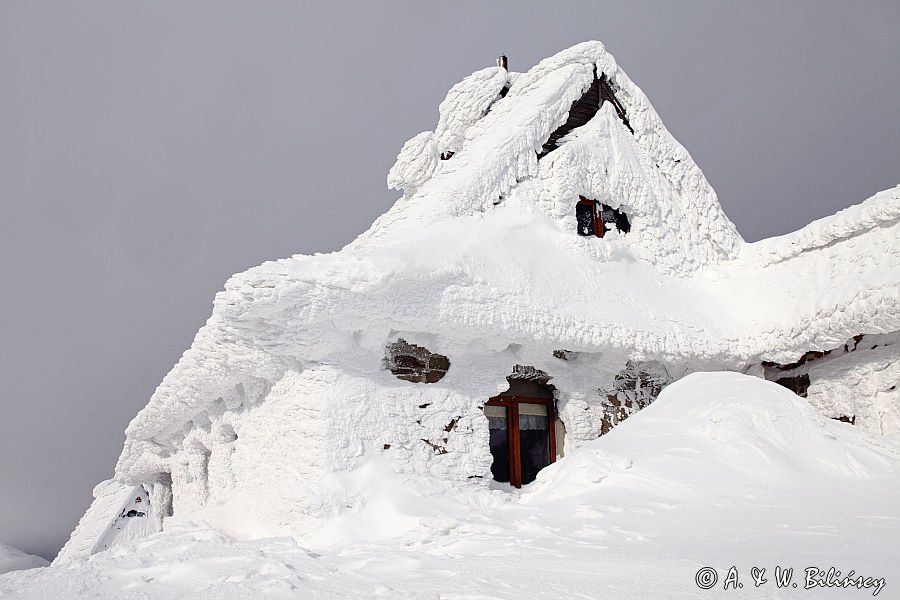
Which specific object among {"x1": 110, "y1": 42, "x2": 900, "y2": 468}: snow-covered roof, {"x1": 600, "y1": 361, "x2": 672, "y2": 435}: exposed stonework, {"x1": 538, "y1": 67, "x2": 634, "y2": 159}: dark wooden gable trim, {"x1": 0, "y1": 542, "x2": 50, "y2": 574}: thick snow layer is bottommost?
{"x1": 0, "y1": 542, "x2": 50, "y2": 574}: thick snow layer

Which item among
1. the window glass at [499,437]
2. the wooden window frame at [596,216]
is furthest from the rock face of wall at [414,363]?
the wooden window frame at [596,216]

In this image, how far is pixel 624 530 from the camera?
15.5 ft

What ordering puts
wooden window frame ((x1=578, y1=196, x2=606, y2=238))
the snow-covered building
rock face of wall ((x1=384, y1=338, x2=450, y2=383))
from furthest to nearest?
wooden window frame ((x1=578, y1=196, x2=606, y2=238)) < rock face of wall ((x1=384, y1=338, x2=450, y2=383)) < the snow-covered building

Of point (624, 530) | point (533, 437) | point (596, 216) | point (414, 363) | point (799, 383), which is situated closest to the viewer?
point (624, 530)

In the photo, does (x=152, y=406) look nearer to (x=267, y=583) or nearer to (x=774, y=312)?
(x=267, y=583)

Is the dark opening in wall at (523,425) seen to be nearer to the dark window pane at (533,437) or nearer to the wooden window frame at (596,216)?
the dark window pane at (533,437)

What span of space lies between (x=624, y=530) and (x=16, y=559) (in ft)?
96.4

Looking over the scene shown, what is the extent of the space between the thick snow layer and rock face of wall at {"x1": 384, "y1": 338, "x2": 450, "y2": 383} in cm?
2385

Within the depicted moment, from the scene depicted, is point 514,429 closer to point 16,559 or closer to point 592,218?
point 592,218

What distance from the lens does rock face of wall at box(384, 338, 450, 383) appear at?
7918 millimetres

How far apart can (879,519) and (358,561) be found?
3563mm

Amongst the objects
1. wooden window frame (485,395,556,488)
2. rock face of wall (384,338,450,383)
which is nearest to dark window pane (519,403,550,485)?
wooden window frame (485,395,556,488)

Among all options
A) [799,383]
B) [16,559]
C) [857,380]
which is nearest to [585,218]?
[799,383]

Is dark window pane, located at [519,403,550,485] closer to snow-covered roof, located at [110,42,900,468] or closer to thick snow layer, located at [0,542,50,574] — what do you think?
snow-covered roof, located at [110,42,900,468]
